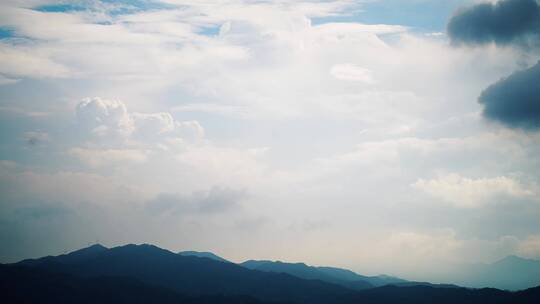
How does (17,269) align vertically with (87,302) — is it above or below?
above

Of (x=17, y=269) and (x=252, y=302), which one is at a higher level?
(x=17, y=269)

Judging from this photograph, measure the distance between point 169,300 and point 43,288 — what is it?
57975 millimetres

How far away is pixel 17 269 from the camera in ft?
650

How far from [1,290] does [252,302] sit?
112 meters

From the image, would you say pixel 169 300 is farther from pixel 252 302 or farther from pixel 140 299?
pixel 252 302

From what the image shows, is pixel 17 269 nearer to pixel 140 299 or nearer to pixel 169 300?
pixel 140 299

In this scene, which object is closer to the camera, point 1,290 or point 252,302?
point 1,290

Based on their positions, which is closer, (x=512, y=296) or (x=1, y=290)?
(x=1, y=290)

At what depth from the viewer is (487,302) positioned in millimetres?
199500

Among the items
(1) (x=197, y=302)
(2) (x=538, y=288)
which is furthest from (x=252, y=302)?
(2) (x=538, y=288)

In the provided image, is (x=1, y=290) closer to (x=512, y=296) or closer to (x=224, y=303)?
(x=224, y=303)

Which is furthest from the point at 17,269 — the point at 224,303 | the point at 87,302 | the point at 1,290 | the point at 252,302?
the point at 252,302

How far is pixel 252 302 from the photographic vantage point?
19938 cm

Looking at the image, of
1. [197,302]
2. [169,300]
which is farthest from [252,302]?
[169,300]
